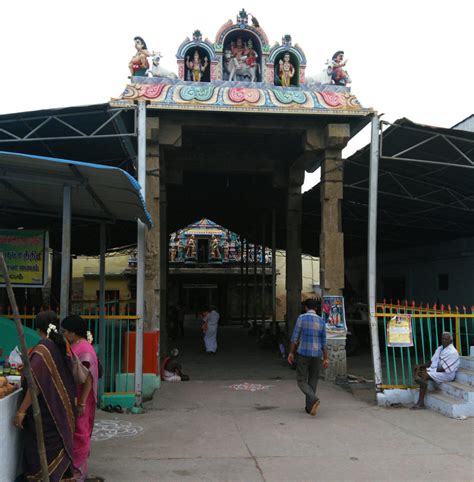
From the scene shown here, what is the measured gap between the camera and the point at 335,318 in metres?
10.0

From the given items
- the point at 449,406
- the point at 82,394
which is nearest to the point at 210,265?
the point at 449,406

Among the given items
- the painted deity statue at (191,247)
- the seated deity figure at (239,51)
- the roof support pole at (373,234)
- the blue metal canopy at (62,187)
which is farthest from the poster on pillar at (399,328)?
the painted deity statue at (191,247)

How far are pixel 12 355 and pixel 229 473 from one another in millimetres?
2828

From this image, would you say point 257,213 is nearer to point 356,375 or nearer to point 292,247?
point 292,247

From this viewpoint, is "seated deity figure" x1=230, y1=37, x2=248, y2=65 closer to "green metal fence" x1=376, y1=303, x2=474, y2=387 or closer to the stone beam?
the stone beam

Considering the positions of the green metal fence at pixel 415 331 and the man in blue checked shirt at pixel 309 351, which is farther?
the green metal fence at pixel 415 331

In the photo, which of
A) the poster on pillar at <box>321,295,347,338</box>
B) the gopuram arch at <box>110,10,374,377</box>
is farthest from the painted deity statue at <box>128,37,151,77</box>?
the poster on pillar at <box>321,295,347,338</box>

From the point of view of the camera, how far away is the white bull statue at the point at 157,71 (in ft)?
33.0

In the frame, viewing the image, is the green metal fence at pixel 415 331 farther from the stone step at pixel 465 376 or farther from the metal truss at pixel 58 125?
the metal truss at pixel 58 125

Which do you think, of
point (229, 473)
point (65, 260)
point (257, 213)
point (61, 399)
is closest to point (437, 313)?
point (229, 473)

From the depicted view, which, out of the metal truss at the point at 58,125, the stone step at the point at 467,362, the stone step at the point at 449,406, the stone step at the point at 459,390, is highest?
the metal truss at the point at 58,125

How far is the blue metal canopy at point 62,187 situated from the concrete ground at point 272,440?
9.07 feet

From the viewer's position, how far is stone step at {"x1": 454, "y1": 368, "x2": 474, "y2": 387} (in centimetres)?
759

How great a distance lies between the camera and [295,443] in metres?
5.89
